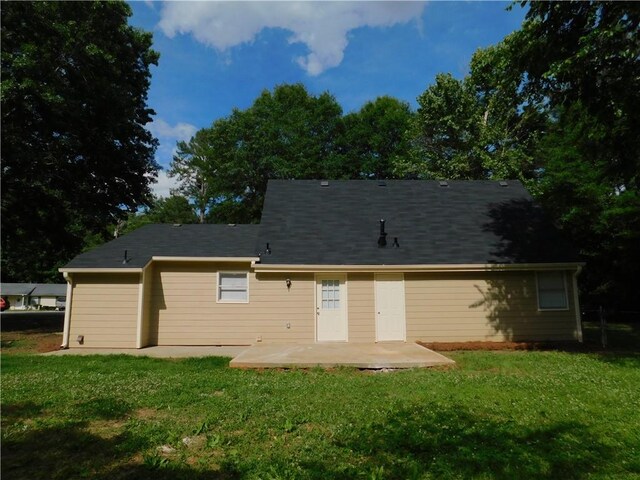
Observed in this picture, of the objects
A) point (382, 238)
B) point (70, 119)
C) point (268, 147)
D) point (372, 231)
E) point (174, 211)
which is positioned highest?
point (268, 147)

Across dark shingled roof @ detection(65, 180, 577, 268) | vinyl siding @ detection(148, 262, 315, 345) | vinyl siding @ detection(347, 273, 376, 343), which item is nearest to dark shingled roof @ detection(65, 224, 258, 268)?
dark shingled roof @ detection(65, 180, 577, 268)

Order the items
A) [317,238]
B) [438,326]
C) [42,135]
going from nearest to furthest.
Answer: [438,326] → [317,238] → [42,135]

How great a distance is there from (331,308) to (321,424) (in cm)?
749

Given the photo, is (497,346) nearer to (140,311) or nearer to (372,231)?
(372,231)

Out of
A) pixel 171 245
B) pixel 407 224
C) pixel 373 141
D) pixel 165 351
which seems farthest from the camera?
pixel 373 141

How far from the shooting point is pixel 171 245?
13.2m

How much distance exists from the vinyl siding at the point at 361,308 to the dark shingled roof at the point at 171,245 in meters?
3.27

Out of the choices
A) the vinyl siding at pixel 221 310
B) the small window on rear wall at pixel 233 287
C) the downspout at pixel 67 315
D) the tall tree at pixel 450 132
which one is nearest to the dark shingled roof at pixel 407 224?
the vinyl siding at pixel 221 310

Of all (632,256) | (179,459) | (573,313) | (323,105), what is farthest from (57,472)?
(323,105)

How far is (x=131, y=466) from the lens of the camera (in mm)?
3795

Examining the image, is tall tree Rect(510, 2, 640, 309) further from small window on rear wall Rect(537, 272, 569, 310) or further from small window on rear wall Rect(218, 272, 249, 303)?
small window on rear wall Rect(218, 272, 249, 303)

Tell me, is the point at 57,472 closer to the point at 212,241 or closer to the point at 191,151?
the point at 212,241

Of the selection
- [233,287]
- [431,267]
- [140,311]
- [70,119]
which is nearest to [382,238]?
[431,267]

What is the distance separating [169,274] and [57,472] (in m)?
9.13
